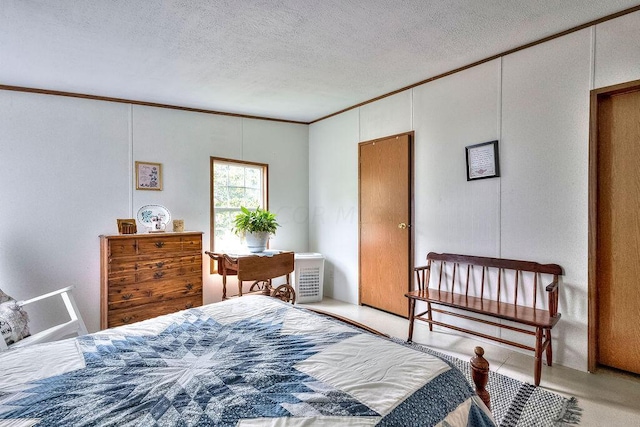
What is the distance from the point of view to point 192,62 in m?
2.81

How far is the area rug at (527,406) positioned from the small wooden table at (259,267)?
1959 mm

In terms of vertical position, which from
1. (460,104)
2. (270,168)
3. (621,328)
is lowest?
(621,328)

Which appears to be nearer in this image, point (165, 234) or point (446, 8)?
point (446, 8)

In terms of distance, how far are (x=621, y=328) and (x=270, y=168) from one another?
3782 mm

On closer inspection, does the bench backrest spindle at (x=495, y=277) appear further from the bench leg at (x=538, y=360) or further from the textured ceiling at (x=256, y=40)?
the textured ceiling at (x=256, y=40)

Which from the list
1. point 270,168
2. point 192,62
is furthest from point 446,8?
point 270,168

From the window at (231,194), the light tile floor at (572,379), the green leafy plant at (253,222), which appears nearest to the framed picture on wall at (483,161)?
the light tile floor at (572,379)

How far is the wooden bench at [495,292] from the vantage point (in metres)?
2.40

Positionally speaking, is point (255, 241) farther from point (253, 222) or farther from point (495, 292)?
point (495, 292)

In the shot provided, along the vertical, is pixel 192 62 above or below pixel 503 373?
above

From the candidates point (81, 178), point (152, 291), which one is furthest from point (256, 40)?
point (152, 291)

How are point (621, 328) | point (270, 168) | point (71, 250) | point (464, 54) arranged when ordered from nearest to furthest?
point (621, 328)
point (464, 54)
point (71, 250)
point (270, 168)

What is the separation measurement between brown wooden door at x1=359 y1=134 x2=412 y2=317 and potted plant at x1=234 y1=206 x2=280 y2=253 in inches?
45.0

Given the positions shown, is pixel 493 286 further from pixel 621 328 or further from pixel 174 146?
pixel 174 146
